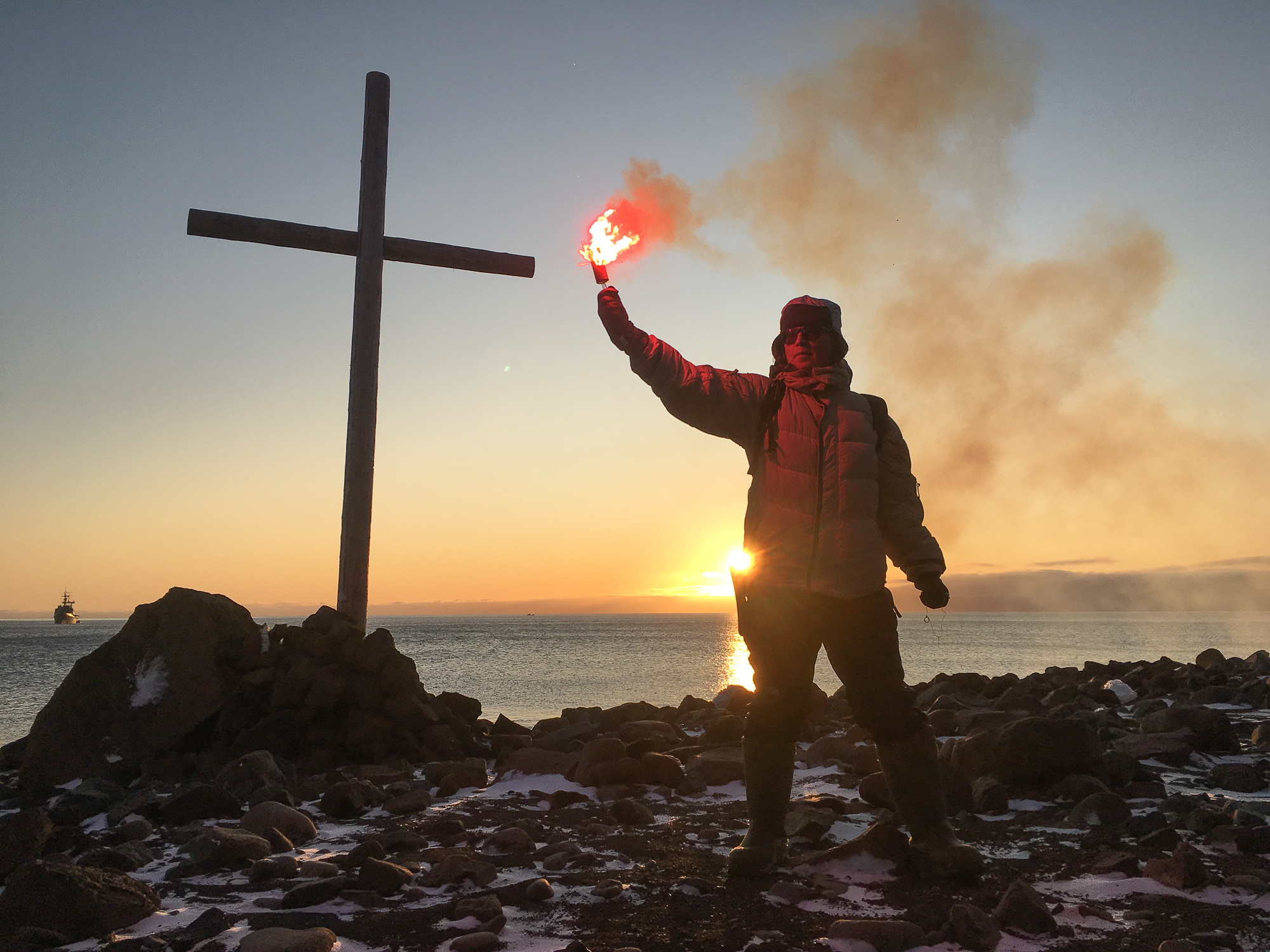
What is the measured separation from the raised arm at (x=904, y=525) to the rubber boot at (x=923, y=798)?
28.0 inches

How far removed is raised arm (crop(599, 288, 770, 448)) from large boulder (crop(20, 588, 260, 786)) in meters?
4.73

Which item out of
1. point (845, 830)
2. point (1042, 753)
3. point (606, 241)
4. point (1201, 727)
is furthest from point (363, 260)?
point (1201, 727)

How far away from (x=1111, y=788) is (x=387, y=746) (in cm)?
530

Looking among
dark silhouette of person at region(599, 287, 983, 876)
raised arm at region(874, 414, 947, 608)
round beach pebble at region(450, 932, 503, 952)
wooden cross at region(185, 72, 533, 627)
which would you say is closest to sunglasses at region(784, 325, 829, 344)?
dark silhouette of person at region(599, 287, 983, 876)

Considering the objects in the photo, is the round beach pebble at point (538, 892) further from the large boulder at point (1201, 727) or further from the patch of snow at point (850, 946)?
the large boulder at point (1201, 727)

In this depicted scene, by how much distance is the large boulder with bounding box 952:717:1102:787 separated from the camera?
5273 mm

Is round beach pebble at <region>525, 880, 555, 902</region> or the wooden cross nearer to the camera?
round beach pebble at <region>525, 880, 555, 902</region>

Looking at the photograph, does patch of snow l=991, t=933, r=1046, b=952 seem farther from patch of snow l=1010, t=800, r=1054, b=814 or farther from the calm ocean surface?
the calm ocean surface

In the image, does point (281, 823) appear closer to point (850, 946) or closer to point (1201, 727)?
point (850, 946)

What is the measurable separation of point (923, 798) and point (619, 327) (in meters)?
Result: 2.69

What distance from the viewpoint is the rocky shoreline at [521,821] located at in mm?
3068

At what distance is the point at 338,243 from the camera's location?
305 inches

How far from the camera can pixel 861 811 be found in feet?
16.4

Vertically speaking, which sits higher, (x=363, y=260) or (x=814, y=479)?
(x=363, y=260)
